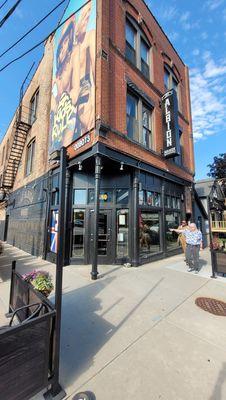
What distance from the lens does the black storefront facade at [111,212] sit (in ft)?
26.8

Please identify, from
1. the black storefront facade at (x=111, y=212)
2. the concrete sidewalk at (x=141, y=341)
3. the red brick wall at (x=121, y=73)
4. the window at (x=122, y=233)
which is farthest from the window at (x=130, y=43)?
the concrete sidewalk at (x=141, y=341)

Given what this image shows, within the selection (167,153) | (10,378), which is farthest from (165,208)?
(10,378)

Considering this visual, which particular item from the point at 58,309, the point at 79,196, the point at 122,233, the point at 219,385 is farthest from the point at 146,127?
the point at 219,385

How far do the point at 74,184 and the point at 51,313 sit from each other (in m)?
6.79

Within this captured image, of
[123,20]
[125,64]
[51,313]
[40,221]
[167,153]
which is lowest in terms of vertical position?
→ [51,313]

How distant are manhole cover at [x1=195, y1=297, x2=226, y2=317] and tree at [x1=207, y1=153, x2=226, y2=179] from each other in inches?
642

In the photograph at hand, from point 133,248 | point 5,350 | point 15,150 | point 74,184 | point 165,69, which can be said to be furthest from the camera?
point 15,150

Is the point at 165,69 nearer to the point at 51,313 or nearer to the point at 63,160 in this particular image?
the point at 63,160

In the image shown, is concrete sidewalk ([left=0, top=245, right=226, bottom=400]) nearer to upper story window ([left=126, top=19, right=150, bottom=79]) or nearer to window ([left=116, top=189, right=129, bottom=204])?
window ([left=116, top=189, right=129, bottom=204])

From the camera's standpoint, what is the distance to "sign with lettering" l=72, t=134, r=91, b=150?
7255 mm

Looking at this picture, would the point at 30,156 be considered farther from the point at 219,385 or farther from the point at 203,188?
the point at 203,188

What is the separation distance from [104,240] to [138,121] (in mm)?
5442

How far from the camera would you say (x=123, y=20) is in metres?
8.77

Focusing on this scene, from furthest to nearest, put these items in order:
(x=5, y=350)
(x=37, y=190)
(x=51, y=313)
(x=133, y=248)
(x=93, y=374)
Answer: (x=37, y=190), (x=133, y=248), (x=93, y=374), (x=51, y=313), (x=5, y=350)
